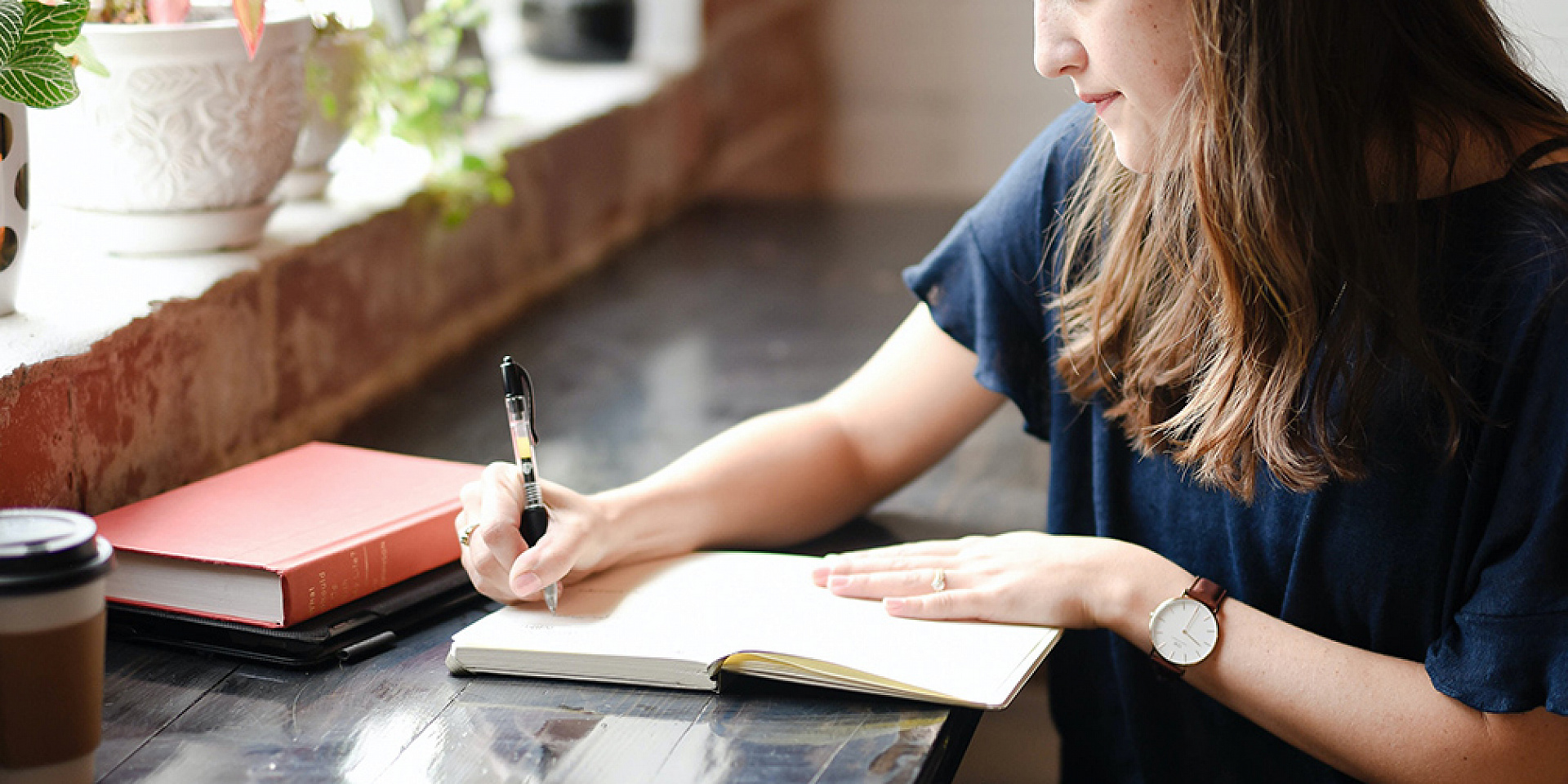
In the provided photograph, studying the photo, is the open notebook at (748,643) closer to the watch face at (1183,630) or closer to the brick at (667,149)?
the watch face at (1183,630)

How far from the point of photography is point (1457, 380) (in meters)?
0.90

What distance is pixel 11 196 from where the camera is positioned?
0.99 metres

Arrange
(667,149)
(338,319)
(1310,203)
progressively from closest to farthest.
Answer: (1310,203) → (338,319) → (667,149)

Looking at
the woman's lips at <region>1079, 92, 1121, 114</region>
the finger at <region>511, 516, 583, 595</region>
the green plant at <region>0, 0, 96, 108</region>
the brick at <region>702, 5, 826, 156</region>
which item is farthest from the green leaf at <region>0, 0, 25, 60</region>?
the brick at <region>702, 5, 826, 156</region>

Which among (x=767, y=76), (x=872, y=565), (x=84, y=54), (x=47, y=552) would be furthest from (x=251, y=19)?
(x=767, y=76)

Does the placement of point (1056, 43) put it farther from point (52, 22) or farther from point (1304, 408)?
point (52, 22)

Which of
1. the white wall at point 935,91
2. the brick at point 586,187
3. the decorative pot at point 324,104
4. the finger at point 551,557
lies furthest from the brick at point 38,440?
the white wall at point 935,91

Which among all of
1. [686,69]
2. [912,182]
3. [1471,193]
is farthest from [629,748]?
[912,182]

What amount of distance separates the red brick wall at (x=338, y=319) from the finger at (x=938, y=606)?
1.97ft

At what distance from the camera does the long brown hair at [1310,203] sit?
33.5 inches

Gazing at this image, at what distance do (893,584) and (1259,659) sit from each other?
0.25 metres

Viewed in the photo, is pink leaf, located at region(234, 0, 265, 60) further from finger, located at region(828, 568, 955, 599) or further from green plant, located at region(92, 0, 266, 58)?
finger, located at region(828, 568, 955, 599)

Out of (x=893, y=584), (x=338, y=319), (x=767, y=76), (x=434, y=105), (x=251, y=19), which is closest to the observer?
(x=893, y=584)

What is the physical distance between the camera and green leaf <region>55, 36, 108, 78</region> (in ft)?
3.34
